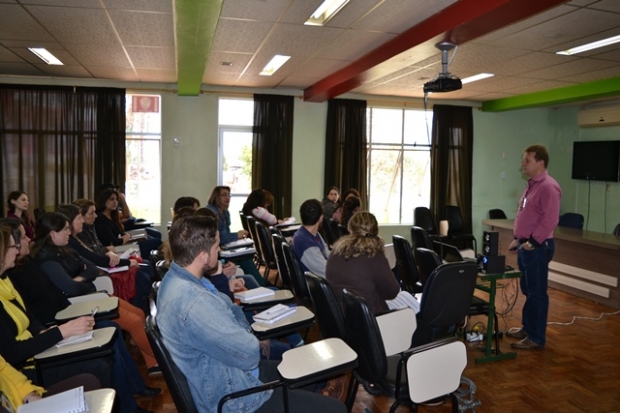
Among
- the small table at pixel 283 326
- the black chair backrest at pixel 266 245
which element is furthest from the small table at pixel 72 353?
the black chair backrest at pixel 266 245

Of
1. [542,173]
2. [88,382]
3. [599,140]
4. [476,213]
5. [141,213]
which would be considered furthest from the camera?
[476,213]

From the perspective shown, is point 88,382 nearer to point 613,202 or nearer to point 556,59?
point 556,59

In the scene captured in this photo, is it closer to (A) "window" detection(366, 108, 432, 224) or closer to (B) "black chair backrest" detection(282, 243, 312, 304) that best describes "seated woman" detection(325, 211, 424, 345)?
(B) "black chair backrest" detection(282, 243, 312, 304)

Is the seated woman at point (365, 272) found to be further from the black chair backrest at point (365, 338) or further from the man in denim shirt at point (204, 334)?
the man in denim shirt at point (204, 334)

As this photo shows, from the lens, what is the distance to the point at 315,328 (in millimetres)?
4410

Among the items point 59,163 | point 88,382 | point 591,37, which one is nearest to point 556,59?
point 591,37

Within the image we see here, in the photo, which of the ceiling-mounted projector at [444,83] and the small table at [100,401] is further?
the ceiling-mounted projector at [444,83]

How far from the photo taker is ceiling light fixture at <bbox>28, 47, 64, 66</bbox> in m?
5.38

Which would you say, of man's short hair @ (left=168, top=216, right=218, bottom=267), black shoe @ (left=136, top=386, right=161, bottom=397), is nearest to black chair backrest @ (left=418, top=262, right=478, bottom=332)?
man's short hair @ (left=168, top=216, right=218, bottom=267)

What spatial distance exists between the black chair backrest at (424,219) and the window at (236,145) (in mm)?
2803

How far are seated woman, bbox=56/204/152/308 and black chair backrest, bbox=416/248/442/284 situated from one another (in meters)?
2.32

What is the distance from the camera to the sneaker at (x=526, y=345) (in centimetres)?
396

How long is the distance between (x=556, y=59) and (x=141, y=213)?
6.21 m

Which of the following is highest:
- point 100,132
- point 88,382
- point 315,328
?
point 100,132
